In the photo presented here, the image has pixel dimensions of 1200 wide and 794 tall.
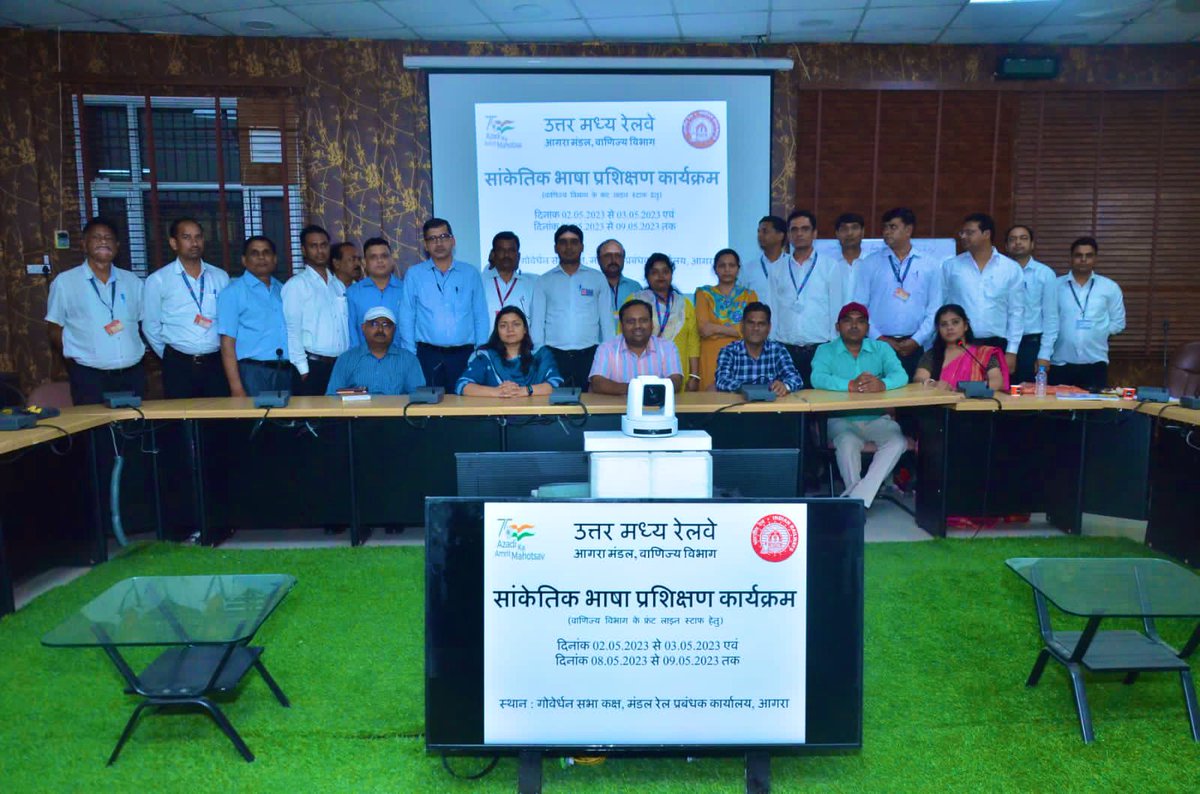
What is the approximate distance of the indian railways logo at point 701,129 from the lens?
6.14 m

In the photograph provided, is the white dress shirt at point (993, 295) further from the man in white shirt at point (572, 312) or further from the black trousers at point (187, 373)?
the black trousers at point (187, 373)

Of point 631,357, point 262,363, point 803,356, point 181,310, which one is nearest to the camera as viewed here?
point 631,357

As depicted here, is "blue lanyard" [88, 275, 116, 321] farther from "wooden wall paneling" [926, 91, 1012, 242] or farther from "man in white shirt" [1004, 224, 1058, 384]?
"wooden wall paneling" [926, 91, 1012, 242]

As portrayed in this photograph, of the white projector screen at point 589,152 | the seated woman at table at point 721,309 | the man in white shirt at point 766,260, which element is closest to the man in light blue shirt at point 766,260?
the man in white shirt at point 766,260

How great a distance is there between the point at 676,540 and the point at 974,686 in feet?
4.70

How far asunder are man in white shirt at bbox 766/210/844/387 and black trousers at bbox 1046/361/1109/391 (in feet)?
5.10

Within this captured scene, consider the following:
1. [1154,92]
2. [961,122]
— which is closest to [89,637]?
[961,122]

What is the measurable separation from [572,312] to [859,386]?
182 cm

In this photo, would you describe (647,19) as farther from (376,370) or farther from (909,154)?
(376,370)

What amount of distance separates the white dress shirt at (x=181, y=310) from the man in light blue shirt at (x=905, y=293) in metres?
4.15

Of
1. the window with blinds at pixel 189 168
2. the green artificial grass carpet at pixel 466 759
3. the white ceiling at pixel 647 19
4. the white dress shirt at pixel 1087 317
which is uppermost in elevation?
the white ceiling at pixel 647 19

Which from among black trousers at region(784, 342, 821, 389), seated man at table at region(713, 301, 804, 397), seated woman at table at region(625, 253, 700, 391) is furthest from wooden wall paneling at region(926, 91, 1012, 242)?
seated man at table at region(713, 301, 804, 397)

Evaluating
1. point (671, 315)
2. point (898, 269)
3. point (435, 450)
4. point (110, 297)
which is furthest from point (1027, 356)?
point (110, 297)

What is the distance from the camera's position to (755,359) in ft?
15.0
